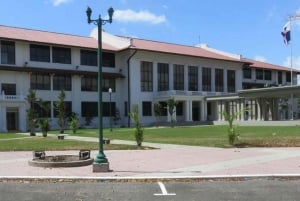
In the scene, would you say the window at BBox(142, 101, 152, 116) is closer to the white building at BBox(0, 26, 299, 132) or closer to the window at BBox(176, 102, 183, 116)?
the white building at BBox(0, 26, 299, 132)

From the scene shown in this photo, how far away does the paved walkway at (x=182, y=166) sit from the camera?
13.7 m

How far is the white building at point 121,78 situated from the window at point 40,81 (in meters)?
0.12

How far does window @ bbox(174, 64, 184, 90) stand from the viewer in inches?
2837

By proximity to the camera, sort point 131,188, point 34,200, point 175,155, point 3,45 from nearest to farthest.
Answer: point 34,200, point 131,188, point 175,155, point 3,45

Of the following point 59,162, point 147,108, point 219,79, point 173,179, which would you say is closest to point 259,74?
point 219,79

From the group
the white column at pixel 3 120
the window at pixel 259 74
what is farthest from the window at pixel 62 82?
the window at pixel 259 74

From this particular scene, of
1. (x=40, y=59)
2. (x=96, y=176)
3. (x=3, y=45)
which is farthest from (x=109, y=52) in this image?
(x=96, y=176)

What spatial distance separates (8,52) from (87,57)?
10787mm

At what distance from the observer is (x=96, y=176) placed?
13391mm

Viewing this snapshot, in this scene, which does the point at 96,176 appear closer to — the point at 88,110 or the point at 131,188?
the point at 131,188

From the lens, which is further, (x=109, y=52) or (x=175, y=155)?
(x=109, y=52)

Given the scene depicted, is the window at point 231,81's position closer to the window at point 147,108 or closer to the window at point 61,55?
the window at point 147,108

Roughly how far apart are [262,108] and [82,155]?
173 feet

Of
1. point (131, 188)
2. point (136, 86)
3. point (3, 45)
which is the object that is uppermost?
point (3, 45)
